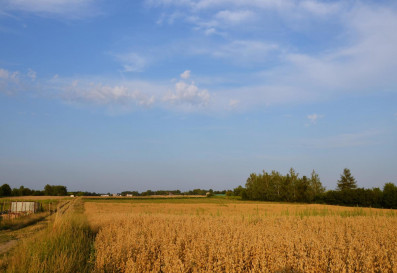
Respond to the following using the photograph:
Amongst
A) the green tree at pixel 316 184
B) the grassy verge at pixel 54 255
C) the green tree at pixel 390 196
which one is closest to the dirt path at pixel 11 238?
the grassy verge at pixel 54 255

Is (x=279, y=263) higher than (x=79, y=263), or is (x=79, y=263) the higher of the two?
(x=279, y=263)

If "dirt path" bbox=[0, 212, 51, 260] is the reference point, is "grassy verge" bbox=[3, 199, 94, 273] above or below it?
above

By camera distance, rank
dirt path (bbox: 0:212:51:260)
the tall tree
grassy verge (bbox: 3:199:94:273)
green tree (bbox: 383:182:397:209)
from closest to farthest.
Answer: grassy verge (bbox: 3:199:94:273)
dirt path (bbox: 0:212:51:260)
green tree (bbox: 383:182:397:209)
the tall tree

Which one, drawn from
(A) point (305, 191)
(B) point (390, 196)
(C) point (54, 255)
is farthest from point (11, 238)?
(A) point (305, 191)

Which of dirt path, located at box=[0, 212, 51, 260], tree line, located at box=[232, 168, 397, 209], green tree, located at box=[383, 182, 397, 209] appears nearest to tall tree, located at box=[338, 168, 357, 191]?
tree line, located at box=[232, 168, 397, 209]

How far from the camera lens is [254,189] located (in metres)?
97.8

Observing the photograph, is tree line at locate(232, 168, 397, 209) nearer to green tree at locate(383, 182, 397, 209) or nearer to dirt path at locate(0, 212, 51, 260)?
green tree at locate(383, 182, 397, 209)

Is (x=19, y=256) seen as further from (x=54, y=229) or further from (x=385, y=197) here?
(x=385, y=197)

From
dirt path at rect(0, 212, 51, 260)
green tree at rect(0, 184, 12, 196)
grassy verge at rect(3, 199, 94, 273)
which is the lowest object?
green tree at rect(0, 184, 12, 196)

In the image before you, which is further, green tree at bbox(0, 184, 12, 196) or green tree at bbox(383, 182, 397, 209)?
green tree at bbox(0, 184, 12, 196)

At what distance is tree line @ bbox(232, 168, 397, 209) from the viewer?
5853 centimetres

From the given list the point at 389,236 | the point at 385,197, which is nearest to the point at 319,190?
the point at 385,197

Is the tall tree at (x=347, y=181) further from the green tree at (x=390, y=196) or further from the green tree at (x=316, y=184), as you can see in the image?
the green tree at (x=390, y=196)

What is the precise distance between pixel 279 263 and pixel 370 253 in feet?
7.59
